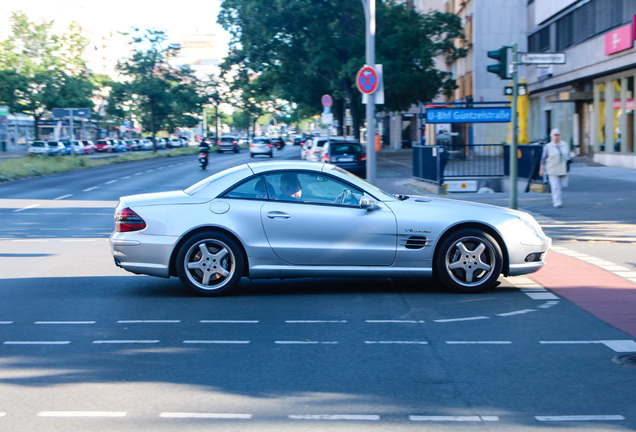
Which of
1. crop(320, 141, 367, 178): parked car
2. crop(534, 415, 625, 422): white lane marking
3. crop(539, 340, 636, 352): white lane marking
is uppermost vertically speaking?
crop(320, 141, 367, 178): parked car

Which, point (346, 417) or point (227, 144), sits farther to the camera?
point (227, 144)

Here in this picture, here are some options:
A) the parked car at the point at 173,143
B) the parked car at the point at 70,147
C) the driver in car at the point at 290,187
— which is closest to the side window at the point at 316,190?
the driver in car at the point at 290,187

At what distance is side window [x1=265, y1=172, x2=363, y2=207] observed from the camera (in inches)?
344

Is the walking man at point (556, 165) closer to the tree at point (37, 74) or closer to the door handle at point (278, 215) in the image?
the door handle at point (278, 215)

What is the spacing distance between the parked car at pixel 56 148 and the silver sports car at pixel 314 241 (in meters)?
66.3

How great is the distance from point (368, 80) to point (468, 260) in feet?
39.4

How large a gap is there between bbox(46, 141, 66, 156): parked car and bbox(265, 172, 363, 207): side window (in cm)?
6648

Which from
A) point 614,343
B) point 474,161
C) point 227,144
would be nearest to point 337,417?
point 614,343

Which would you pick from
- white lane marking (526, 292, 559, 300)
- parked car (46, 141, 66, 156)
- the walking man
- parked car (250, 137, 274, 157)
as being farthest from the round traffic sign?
parked car (46, 141, 66, 156)

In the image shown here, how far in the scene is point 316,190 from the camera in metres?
8.77

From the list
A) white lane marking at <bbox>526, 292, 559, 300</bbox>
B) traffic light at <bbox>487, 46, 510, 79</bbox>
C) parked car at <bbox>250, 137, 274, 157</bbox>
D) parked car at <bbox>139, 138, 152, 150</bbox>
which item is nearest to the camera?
white lane marking at <bbox>526, 292, 559, 300</bbox>

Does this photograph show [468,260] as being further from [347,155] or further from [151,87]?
[151,87]

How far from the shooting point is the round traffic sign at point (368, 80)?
19.9 meters

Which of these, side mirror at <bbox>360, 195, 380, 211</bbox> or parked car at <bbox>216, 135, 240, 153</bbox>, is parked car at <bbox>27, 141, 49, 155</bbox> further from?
side mirror at <bbox>360, 195, 380, 211</bbox>
